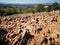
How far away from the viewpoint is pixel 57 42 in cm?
860

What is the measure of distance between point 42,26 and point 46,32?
80cm

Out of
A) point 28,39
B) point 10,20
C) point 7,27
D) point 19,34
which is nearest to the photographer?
point 28,39

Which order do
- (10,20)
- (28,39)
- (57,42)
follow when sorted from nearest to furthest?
(57,42)
(28,39)
(10,20)

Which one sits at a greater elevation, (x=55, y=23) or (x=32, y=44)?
(x=55, y=23)

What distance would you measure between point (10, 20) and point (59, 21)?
4.68 metres

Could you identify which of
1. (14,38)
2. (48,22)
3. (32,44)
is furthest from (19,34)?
(48,22)

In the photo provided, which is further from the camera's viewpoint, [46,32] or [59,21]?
[59,21]

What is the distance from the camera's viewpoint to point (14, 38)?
32.4 ft

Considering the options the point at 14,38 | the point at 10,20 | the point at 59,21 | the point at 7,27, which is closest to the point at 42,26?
the point at 59,21

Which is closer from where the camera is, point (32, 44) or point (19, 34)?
point (32, 44)

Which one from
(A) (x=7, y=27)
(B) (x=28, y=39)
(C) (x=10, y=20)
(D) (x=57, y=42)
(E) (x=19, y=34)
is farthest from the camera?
(C) (x=10, y=20)

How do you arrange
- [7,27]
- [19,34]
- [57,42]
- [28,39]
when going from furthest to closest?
[7,27] → [19,34] → [28,39] → [57,42]

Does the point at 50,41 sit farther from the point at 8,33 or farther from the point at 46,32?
the point at 8,33

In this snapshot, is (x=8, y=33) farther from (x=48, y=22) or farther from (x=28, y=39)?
(x=48, y=22)
